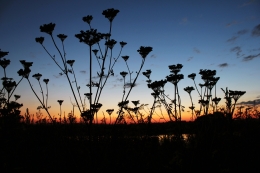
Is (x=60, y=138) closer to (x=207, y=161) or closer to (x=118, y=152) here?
(x=118, y=152)

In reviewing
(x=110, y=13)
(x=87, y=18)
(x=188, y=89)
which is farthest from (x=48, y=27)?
(x=188, y=89)

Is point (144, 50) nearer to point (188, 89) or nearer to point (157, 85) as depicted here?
point (157, 85)

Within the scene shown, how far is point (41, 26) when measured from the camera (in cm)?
584

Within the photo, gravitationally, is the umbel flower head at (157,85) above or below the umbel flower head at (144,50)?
below

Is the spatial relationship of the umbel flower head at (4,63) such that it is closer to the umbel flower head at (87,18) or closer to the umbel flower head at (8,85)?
the umbel flower head at (8,85)

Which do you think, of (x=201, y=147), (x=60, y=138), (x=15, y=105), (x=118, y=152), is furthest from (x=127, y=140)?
(x=15, y=105)

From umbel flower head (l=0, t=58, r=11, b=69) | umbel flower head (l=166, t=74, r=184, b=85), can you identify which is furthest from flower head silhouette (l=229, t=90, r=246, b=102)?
umbel flower head (l=0, t=58, r=11, b=69)

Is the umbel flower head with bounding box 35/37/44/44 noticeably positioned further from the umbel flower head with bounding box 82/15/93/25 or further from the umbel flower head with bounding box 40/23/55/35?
the umbel flower head with bounding box 82/15/93/25

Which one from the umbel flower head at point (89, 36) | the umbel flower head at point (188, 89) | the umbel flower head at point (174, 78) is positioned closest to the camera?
the umbel flower head at point (89, 36)

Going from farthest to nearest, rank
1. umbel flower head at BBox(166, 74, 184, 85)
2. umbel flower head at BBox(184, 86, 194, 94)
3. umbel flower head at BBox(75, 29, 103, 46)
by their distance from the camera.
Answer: umbel flower head at BBox(184, 86, 194, 94), umbel flower head at BBox(166, 74, 184, 85), umbel flower head at BBox(75, 29, 103, 46)

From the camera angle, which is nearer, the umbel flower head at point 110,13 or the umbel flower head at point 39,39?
the umbel flower head at point 110,13

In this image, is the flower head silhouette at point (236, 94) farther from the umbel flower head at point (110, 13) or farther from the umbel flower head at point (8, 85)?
the umbel flower head at point (8, 85)

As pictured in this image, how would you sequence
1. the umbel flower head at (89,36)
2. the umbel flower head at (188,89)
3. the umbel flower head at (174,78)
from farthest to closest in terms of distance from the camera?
the umbel flower head at (188,89) → the umbel flower head at (174,78) → the umbel flower head at (89,36)

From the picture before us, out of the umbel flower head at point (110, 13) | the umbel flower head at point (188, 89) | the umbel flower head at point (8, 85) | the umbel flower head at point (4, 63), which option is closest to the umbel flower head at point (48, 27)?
the umbel flower head at point (110, 13)
